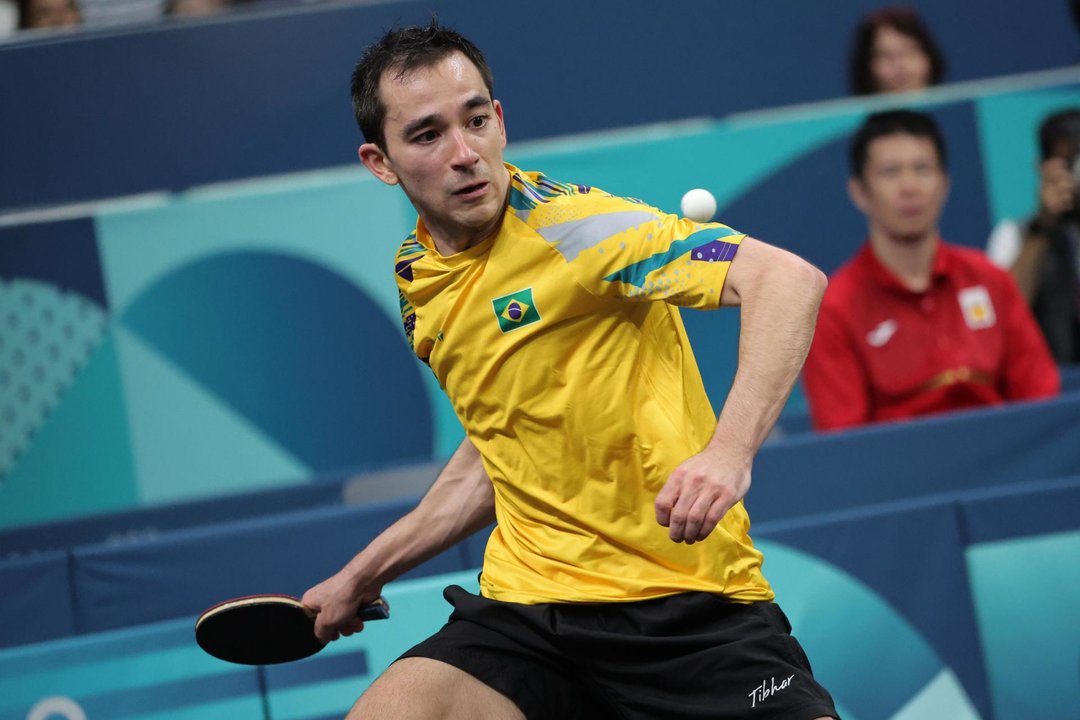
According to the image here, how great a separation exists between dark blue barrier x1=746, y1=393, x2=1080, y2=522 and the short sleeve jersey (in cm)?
215

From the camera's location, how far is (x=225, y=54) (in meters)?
5.98

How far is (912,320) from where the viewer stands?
5234mm

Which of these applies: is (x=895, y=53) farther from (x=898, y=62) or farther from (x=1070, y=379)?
(x=1070, y=379)

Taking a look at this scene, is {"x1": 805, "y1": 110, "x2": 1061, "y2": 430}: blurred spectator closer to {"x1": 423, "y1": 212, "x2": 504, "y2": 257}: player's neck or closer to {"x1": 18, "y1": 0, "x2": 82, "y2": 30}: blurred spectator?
{"x1": 423, "y1": 212, "x2": 504, "y2": 257}: player's neck

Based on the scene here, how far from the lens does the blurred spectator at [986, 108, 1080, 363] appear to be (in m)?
6.00

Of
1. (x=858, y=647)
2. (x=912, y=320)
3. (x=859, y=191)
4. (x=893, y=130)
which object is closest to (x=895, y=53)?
(x=893, y=130)

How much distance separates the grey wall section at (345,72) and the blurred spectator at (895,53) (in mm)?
348

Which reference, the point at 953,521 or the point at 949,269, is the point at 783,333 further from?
the point at 949,269

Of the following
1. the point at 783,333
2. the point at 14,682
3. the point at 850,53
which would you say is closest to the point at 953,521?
the point at 783,333

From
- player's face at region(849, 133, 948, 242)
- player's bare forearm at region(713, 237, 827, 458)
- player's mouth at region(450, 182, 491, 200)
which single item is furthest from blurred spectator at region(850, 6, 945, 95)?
player's bare forearm at region(713, 237, 827, 458)

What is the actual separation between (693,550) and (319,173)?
3825 mm

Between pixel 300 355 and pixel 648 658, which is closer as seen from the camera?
pixel 648 658

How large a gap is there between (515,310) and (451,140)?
32 centimetres

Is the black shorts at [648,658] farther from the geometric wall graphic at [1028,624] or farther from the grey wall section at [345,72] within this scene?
the grey wall section at [345,72]
